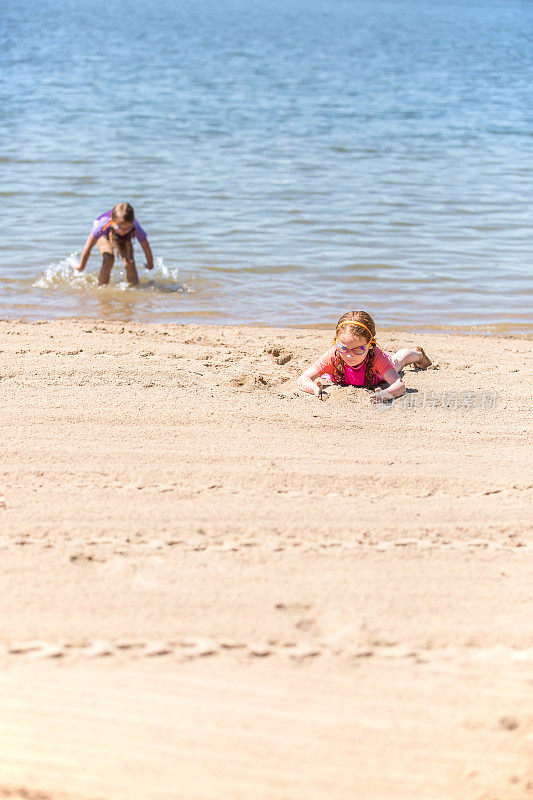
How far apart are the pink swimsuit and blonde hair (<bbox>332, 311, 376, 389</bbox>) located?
0.07ft

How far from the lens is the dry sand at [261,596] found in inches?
89.5

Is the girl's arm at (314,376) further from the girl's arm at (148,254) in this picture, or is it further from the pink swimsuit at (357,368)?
the girl's arm at (148,254)

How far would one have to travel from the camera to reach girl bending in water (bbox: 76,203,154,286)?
326 inches

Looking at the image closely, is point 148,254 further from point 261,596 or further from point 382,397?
point 261,596

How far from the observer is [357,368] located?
533 cm

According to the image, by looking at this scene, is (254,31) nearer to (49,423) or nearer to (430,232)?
(430,232)

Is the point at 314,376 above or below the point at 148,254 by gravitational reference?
below

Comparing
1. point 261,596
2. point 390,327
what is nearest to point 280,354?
point 390,327

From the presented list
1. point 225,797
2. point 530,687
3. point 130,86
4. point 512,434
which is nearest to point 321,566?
point 530,687

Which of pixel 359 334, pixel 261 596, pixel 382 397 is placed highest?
pixel 359 334

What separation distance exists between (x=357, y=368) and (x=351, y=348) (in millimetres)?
193

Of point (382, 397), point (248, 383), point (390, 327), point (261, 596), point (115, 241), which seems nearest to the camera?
point (261, 596)

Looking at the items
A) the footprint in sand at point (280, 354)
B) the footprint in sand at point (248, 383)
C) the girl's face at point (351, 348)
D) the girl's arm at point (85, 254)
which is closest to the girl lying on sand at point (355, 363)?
the girl's face at point (351, 348)

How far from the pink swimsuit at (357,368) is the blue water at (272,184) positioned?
233 centimetres
